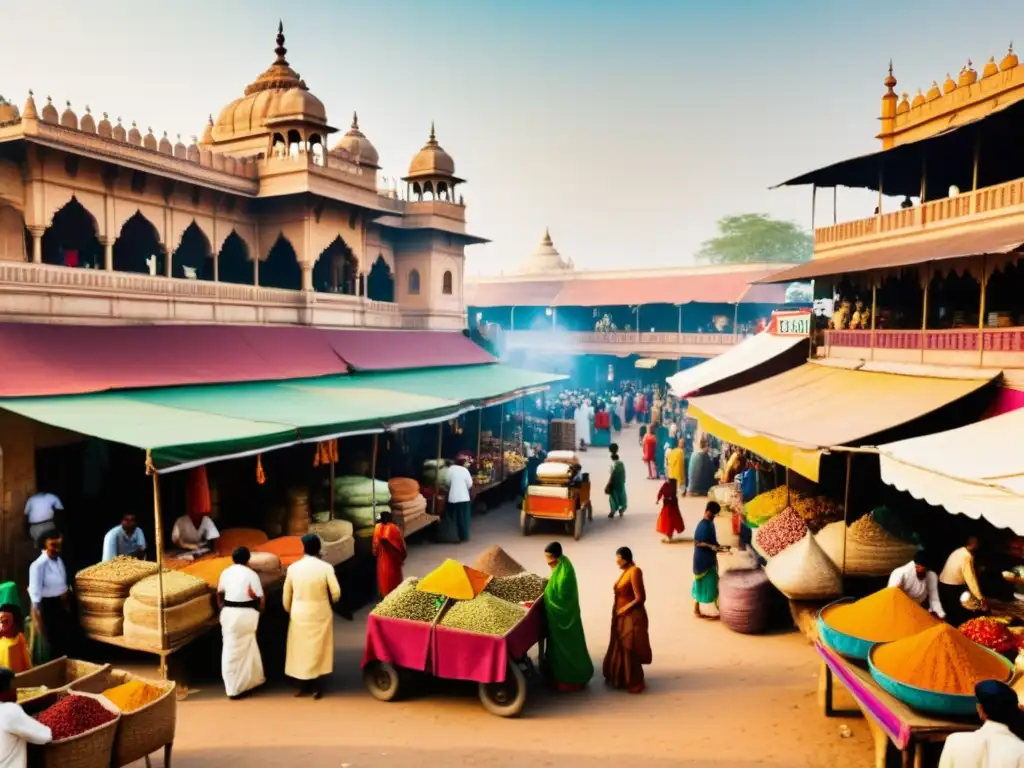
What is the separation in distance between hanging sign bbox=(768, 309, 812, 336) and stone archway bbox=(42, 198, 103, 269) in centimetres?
1341

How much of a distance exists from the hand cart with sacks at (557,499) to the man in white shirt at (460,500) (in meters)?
1.10

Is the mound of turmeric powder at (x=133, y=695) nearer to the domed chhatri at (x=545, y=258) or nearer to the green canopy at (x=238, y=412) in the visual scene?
the green canopy at (x=238, y=412)

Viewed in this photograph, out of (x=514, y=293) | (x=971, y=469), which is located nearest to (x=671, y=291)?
(x=514, y=293)

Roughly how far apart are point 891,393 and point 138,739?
29.4 feet

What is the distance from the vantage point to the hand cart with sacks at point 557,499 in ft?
43.3

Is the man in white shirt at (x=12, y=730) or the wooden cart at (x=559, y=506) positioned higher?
the man in white shirt at (x=12, y=730)

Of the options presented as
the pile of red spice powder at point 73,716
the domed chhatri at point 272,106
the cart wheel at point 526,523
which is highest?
the domed chhatri at point 272,106

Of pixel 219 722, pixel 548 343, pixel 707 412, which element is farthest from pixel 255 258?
pixel 548 343

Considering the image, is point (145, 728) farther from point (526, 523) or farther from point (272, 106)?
point (272, 106)

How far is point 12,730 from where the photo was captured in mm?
4277

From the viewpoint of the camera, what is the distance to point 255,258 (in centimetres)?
1609

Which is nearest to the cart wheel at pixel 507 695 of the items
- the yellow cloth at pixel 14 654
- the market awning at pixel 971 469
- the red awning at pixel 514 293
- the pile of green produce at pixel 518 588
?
the pile of green produce at pixel 518 588

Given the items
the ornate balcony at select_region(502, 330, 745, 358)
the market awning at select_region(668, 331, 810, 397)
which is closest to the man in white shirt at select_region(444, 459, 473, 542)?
the market awning at select_region(668, 331, 810, 397)

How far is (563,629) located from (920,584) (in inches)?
131
